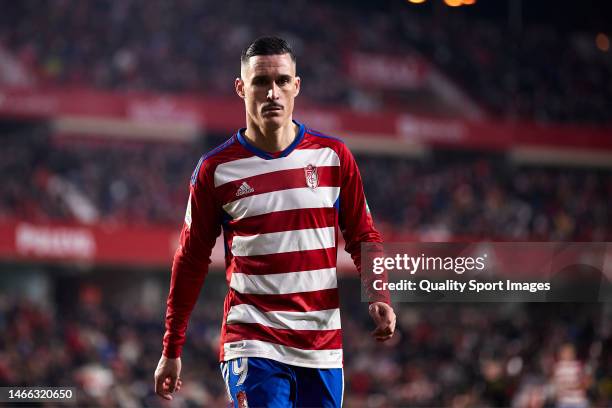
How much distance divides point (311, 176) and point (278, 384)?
679mm

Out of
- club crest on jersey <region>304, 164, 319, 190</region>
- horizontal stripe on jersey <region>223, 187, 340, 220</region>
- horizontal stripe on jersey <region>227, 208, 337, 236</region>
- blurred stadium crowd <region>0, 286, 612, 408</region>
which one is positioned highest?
club crest on jersey <region>304, 164, 319, 190</region>

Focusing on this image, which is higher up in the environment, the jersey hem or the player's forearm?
the player's forearm

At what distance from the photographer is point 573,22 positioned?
86.1ft

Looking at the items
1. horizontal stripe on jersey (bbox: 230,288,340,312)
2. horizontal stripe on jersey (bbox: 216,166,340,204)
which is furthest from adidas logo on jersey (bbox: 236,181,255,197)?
horizontal stripe on jersey (bbox: 230,288,340,312)

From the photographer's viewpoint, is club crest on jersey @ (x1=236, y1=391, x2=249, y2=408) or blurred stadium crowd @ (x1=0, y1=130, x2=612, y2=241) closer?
club crest on jersey @ (x1=236, y1=391, x2=249, y2=408)

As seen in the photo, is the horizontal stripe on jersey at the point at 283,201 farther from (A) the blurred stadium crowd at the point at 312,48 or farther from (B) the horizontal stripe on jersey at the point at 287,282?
(A) the blurred stadium crowd at the point at 312,48

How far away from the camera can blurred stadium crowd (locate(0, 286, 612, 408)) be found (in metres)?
12.1

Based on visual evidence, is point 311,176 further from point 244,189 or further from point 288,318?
point 288,318

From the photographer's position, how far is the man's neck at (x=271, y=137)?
3.33 metres

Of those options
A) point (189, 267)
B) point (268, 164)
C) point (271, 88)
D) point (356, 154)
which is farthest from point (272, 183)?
point (356, 154)

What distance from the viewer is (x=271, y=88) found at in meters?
3.25

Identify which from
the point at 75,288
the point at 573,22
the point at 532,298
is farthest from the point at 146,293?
the point at 532,298

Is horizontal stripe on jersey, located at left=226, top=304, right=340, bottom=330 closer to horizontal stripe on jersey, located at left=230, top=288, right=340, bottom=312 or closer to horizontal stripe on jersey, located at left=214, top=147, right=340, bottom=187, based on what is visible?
horizontal stripe on jersey, located at left=230, top=288, right=340, bottom=312

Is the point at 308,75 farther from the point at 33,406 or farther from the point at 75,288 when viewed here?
the point at 33,406
